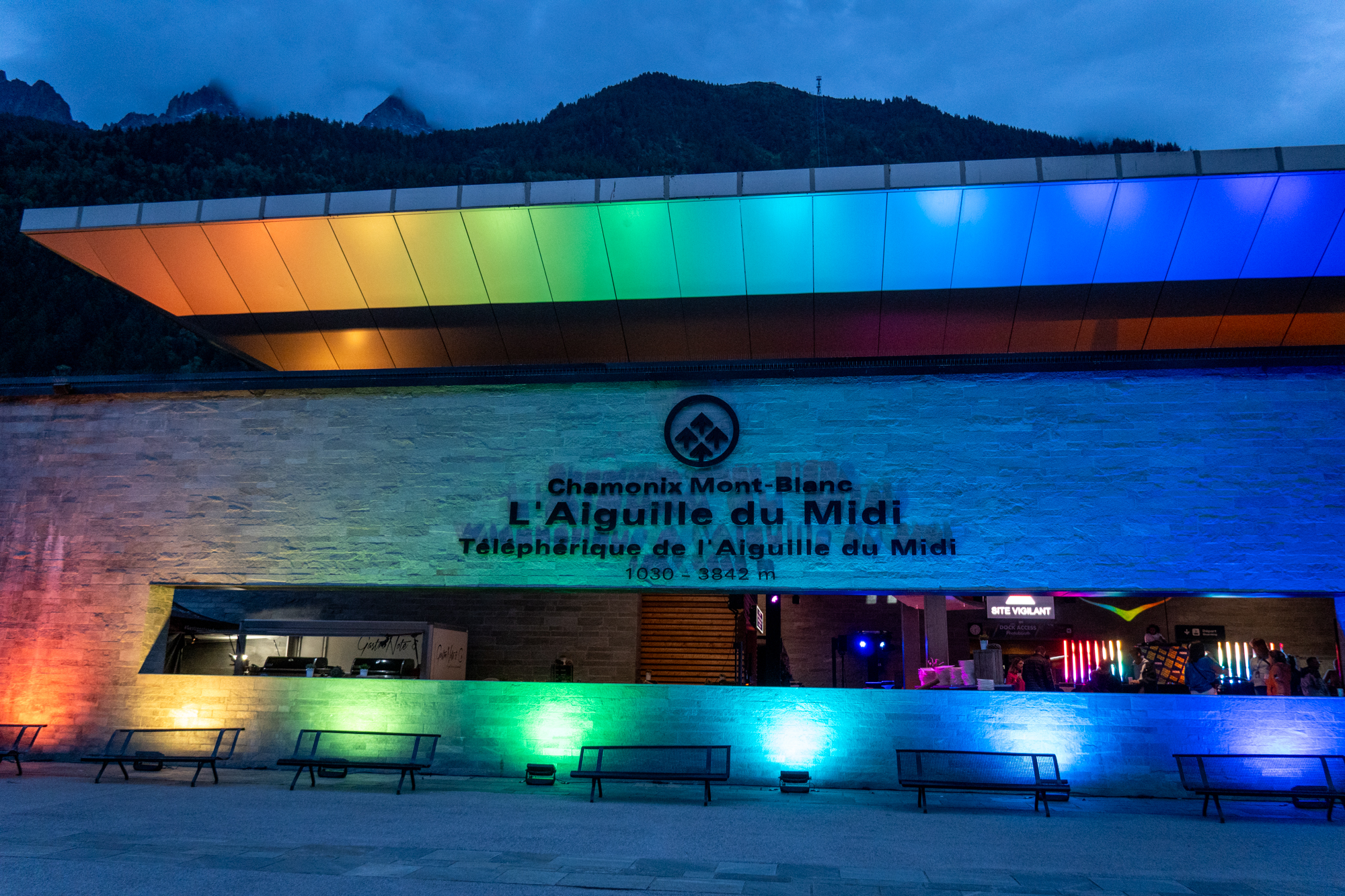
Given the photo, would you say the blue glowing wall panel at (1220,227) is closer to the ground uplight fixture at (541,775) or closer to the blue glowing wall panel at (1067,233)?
the blue glowing wall panel at (1067,233)

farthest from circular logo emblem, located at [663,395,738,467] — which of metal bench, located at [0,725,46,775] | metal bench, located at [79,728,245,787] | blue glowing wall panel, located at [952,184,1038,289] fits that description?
metal bench, located at [0,725,46,775]

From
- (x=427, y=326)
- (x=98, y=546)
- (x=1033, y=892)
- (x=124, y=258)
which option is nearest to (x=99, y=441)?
(x=98, y=546)

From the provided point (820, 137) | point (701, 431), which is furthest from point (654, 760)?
point (820, 137)

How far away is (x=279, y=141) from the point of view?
49188 millimetres

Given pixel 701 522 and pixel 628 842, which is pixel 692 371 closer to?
pixel 701 522

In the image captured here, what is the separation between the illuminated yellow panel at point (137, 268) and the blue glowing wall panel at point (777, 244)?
968cm

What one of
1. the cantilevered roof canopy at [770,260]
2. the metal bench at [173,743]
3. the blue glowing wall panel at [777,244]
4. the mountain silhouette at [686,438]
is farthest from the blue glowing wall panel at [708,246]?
the metal bench at [173,743]

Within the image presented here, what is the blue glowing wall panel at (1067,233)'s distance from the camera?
12359mm

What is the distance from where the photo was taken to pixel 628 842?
717 centimetres

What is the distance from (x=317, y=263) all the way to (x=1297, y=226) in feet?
47.6

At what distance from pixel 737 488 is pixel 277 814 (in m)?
6.68

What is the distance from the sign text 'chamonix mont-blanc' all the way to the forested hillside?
22.8 meters

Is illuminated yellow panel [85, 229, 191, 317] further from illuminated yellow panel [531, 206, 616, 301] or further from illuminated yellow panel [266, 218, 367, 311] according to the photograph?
illuminated yellow panel [531, 206, 616, 301]

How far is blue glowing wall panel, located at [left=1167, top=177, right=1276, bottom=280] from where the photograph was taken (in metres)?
12.1
